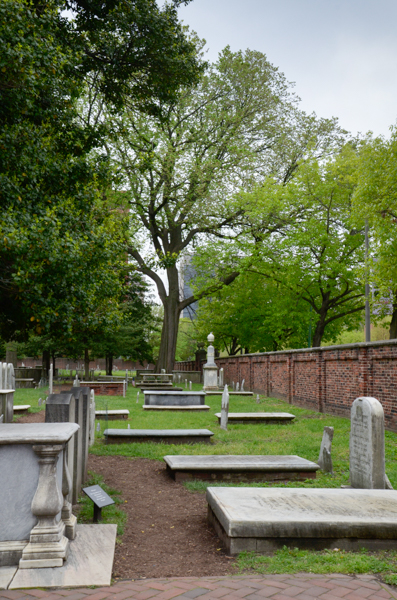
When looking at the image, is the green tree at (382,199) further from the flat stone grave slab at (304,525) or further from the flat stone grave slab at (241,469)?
the flat stone grave slab at (304,525)

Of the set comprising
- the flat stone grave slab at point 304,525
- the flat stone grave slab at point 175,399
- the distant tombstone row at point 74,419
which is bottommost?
the flat stone grave slab at point 175,399

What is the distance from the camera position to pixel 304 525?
4.79 metres

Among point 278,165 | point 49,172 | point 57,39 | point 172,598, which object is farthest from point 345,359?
point 278,165

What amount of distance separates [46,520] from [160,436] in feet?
21.6

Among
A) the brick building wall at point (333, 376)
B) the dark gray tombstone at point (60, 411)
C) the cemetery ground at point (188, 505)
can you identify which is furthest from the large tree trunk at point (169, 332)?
the dark gray tombstone at point (60, 411)

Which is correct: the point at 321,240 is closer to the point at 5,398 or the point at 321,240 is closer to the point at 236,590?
the point at 5,398

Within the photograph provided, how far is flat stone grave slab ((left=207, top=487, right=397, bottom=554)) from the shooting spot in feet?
15.6

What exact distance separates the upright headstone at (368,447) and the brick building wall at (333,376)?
17.6 ft

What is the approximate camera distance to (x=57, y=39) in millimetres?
9141

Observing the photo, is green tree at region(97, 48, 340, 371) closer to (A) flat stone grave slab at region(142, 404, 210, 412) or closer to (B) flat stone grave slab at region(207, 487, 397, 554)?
(A) flat stone grave slab at region(142, 404, 210, 412)

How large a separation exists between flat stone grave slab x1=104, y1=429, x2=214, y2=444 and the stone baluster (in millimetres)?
6404

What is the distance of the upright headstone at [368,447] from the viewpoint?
6.55 m

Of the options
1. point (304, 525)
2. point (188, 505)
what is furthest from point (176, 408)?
point (304, 525)

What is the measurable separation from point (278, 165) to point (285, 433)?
2423 centimetres
